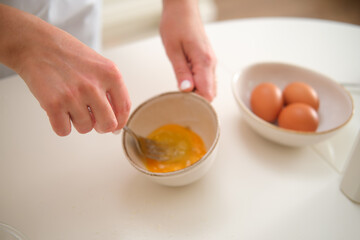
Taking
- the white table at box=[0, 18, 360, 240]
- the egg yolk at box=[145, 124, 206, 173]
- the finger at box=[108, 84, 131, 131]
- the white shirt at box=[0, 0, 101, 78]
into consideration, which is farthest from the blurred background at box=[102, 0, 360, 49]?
the finger at box=[108, 84, 131, 131]

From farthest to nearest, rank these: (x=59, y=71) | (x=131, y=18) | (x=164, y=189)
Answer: (x=131, y=18), (x=164, y=189), (x=59, y=71)

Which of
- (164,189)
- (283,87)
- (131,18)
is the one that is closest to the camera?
(164,189)

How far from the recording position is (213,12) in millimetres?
2086

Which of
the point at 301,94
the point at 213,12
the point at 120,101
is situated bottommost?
the point at 213,12

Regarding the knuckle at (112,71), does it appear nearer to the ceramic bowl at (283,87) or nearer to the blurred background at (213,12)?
the ceramic bowl at (283,87)

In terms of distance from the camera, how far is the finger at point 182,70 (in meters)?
0.65

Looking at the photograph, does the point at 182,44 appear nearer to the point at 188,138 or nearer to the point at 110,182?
the point at 188,138

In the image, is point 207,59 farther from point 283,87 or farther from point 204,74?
point 283,87

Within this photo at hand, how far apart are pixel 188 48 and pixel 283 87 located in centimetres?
30

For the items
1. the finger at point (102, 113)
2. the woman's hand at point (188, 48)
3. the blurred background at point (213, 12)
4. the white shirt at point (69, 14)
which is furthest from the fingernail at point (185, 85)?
the blurred background at point (213, 12)

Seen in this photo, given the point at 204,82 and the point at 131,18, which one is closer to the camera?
the point at 204,82

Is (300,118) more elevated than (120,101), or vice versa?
(120,101)

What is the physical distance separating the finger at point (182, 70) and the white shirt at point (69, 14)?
363mm

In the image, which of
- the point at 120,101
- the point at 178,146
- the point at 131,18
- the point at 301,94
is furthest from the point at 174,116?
the point at 131,18
